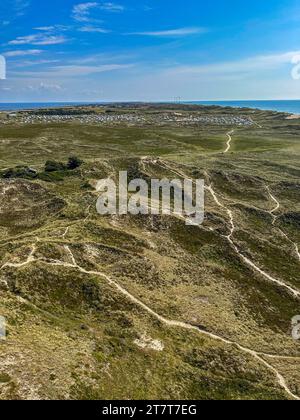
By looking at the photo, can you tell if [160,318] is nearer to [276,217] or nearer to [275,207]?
[276,217]

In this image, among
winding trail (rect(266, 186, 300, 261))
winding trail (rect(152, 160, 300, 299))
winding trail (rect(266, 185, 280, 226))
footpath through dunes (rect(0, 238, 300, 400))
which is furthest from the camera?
winding trail (rect(266, 185, 280, 226))

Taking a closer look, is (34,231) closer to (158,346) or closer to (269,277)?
(158,346)

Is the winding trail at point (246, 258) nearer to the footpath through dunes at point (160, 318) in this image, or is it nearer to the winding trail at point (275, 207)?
the winding trail at point (275, 207)

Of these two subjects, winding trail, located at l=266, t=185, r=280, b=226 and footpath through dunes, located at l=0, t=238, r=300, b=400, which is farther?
winding trail, located at l=266, t=185, r=280, b=226

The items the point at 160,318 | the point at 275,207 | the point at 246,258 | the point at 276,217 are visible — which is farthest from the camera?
the point at 275,207

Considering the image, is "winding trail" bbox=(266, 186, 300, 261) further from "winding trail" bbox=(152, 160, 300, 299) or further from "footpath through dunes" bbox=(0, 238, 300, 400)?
"footpath through dunes" bbox=(0, 238, 300, 400)

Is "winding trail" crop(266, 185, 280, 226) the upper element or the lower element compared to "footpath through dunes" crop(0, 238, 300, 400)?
upper

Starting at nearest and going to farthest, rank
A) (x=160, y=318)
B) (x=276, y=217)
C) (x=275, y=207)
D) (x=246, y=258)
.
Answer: (x=160, y=318) < (x=246, y=258) < (x=276, y=217) < (x=275, y=207)

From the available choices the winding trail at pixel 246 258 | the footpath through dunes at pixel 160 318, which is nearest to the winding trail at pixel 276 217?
the winding trail at pixel 246 258

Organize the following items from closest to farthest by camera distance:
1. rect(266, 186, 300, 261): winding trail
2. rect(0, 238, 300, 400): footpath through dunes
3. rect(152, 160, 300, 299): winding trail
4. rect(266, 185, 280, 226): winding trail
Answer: rect(0, 238, 300, 400): footpath through dunes < rect(152, 160, 300, 299): winding trail < rect(266, 186, 300, 261): winding trail < rect(266, 185, 280, 226): winding trail

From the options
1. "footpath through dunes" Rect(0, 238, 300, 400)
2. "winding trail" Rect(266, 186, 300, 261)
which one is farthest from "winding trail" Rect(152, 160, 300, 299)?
"footpath through dunes" Rect(0, 238, 300, 400)

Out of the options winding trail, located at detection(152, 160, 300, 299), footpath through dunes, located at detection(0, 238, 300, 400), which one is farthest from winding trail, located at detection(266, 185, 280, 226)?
footpath through dunes, located at detection(0, 238, 300, 400)

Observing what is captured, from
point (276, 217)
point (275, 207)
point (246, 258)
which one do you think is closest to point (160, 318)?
point (246, 258)
